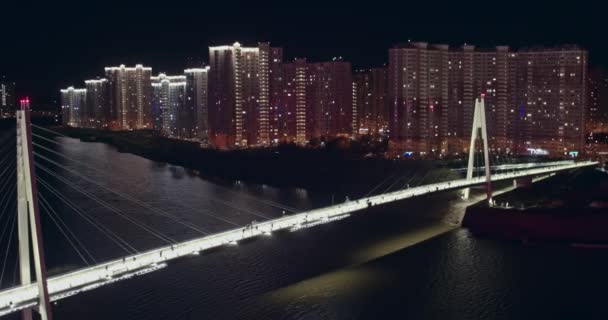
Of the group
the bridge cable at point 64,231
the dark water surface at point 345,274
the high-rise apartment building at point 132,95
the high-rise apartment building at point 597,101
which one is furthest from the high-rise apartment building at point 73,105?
the dark water surface at point 345,274

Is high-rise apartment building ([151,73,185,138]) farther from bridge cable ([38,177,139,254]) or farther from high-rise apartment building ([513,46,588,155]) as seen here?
bridge cable ([38,177,139,254])

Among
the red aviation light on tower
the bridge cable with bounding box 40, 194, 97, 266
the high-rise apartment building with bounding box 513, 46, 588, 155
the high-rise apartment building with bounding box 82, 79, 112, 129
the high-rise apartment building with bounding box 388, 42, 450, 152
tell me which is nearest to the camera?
the red aviation light on tower

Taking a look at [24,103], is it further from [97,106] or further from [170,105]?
[97,106]

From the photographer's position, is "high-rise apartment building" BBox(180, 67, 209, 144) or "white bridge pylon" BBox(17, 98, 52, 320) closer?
"white bridge pylon" BBox(17, 98, 52, 320)

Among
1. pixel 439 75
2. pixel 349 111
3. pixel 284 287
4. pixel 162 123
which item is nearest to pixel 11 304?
pixel 284 287

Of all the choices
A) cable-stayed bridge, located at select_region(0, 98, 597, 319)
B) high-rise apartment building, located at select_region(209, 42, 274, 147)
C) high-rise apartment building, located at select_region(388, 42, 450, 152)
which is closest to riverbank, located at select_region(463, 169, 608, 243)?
cable-stayed bridge, located at select_region(0, 98, 597, 319)
